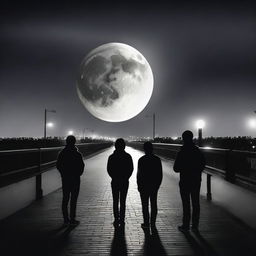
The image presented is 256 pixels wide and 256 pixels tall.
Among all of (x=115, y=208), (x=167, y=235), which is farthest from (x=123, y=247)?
(x=115, y=208)

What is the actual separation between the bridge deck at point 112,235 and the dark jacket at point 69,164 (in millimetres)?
1101

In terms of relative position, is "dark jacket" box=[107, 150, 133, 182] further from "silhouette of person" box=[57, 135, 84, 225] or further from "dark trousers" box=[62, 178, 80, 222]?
"dark trousers" box=[62, 178, 80, 222]

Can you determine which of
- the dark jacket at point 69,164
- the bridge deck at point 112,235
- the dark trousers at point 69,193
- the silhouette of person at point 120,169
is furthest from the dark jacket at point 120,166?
the bridge deck at point 112,235

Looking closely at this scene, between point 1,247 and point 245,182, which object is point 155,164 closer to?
point 245,182

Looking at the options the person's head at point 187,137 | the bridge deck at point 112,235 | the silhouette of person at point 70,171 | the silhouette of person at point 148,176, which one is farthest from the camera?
the silhouette of person at point 70,171

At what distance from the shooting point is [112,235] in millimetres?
6453

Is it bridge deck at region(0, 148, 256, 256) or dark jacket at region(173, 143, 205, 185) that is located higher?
dark jacket at region(173, 143, 205, 185)

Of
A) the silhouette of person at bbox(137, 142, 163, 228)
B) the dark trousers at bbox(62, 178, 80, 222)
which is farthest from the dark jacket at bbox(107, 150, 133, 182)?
the dark trousers at bbox(62, 178, 80, 222)

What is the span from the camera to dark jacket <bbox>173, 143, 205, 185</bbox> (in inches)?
274

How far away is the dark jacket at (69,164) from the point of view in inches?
291

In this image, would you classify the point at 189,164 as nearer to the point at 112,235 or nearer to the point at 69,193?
the point at 112,235

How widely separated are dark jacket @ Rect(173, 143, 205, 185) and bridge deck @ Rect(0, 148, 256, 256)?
106 centimetres

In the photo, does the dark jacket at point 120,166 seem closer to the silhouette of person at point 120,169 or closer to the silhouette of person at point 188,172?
the silhouette of person at point 120,169

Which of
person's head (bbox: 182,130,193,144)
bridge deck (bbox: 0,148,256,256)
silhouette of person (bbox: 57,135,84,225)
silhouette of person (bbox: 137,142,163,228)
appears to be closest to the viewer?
bridge deck (bbox: 0,148,256,256)
